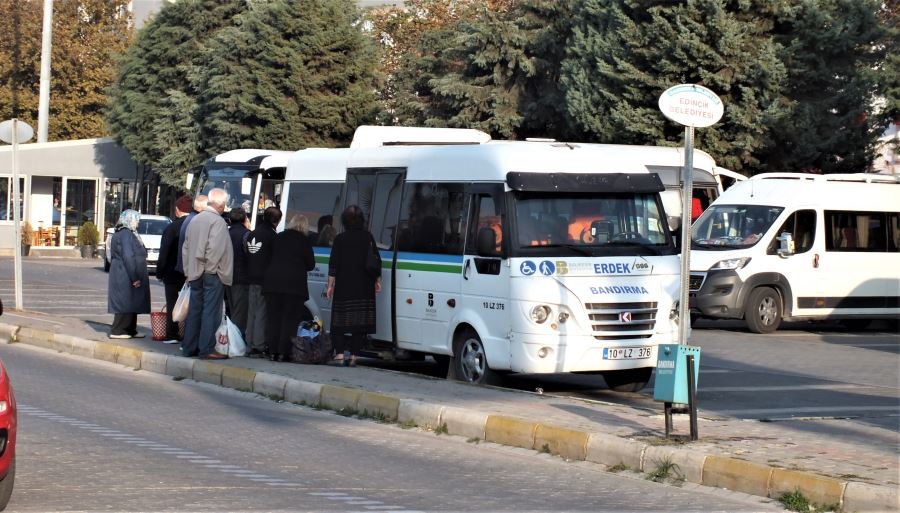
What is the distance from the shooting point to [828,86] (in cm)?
3203

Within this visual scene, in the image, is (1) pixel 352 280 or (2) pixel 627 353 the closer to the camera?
(2) pixel 627 353

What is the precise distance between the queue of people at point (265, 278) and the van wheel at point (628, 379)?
2.72 meters

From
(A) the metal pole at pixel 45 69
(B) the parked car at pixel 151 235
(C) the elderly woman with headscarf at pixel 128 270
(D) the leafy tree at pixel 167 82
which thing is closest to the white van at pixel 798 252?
(C) the elderly woman with headscarf at pixel 128 270

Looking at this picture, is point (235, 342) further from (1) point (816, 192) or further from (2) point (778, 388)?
(1) point (816, 192)

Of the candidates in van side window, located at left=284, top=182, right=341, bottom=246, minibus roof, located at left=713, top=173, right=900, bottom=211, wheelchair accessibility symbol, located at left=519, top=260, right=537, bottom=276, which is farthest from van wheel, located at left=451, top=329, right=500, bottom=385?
minibus roof, located at left=713, top=173, right=900, bottom=211

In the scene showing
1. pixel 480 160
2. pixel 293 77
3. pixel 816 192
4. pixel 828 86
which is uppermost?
pixel 293 77

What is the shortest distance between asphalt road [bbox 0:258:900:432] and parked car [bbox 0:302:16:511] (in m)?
6.25

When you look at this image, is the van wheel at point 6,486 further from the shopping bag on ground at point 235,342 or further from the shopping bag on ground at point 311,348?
the shopping bag on ground at point 235,342

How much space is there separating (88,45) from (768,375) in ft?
213

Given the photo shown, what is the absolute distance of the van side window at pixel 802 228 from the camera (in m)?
22.9

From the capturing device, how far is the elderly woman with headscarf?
55.6 ft

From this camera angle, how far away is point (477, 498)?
8273mm

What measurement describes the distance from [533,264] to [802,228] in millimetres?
11491

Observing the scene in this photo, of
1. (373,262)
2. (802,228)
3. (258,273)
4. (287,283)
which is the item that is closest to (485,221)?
(373,262)
